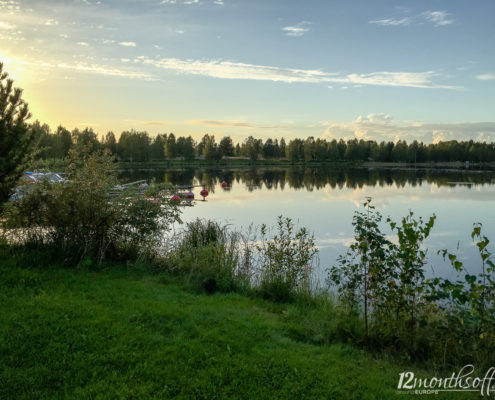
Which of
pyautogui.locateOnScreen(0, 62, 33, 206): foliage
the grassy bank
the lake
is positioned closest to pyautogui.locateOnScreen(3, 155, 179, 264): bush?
pyautogui.locateOnScreen(0, 62, 33, 206): foliage

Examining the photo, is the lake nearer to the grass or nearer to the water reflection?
the grass

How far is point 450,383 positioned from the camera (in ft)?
15.0

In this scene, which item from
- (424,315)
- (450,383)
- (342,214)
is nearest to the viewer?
(450,383)

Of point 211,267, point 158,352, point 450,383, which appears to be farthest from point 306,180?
point 158,352

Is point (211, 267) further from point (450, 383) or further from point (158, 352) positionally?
point (450, 383)

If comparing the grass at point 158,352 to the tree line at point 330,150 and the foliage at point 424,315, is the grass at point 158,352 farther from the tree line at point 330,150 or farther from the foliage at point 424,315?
the tree line at point 330,150

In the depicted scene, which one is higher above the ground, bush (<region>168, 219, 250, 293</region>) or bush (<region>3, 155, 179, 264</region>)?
bush (<region>3, 155, 179, 264</region>)

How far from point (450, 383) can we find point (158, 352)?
141 inches

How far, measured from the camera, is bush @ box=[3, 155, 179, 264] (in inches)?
331

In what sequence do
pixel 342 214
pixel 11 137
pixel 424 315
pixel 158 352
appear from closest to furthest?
1. pixel 158 352
2. pixel 424 315
3. pixel 11 137
4. pixel 342 214

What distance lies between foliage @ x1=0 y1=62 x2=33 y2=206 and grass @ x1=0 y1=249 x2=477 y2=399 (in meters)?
2.16

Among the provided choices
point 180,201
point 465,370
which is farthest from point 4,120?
point 465,370

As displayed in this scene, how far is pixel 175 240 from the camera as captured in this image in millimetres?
10758

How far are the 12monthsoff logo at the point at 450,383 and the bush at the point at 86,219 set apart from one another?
643cm
